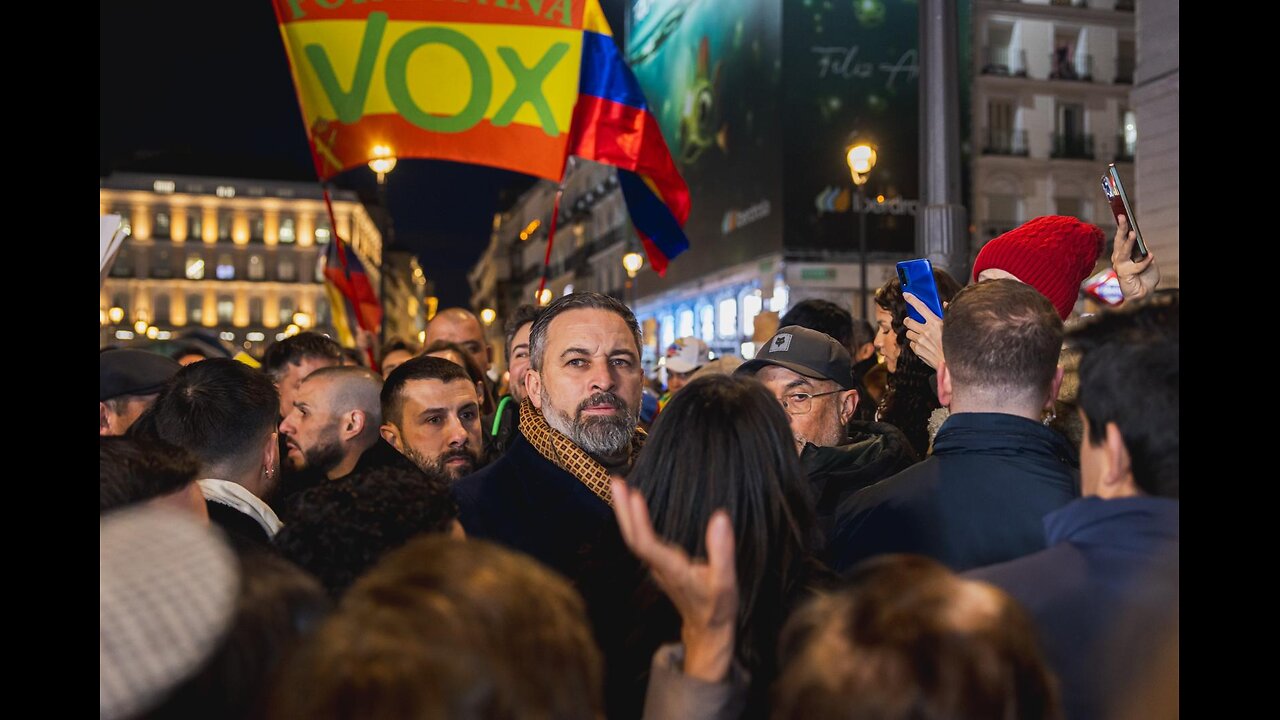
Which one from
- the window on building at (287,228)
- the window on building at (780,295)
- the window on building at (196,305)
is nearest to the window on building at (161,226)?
the window on building at (196,305)

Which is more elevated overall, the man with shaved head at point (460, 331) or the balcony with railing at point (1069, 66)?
A: the balcony with railing at point (1069, 66)

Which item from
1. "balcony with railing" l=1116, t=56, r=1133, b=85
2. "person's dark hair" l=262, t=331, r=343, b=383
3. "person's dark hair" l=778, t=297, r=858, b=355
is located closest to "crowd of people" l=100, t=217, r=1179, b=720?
"person's dark hair" l=778, t=297, r=858, b=355

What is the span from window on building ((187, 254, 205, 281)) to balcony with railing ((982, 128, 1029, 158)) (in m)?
77.3

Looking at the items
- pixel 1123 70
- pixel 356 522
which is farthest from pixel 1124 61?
pixel 356 522

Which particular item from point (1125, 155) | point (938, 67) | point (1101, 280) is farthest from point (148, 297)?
point (938, 67)

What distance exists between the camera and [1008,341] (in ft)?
9.28

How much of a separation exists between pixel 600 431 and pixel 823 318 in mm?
2273

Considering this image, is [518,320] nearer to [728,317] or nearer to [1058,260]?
[1058,260]

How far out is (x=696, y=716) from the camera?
1.96m

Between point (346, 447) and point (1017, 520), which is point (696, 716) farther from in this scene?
point (346, 447)

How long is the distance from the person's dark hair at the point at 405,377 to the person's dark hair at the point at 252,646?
133 inches

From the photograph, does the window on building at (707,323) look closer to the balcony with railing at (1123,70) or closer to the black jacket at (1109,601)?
the balcony with railing at (1123,70)

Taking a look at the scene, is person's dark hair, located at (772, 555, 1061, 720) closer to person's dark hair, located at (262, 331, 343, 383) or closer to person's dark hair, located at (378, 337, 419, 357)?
person's dark hair, located at (262, 331, 343, 383)

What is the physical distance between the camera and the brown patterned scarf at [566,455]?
12.0 ft
